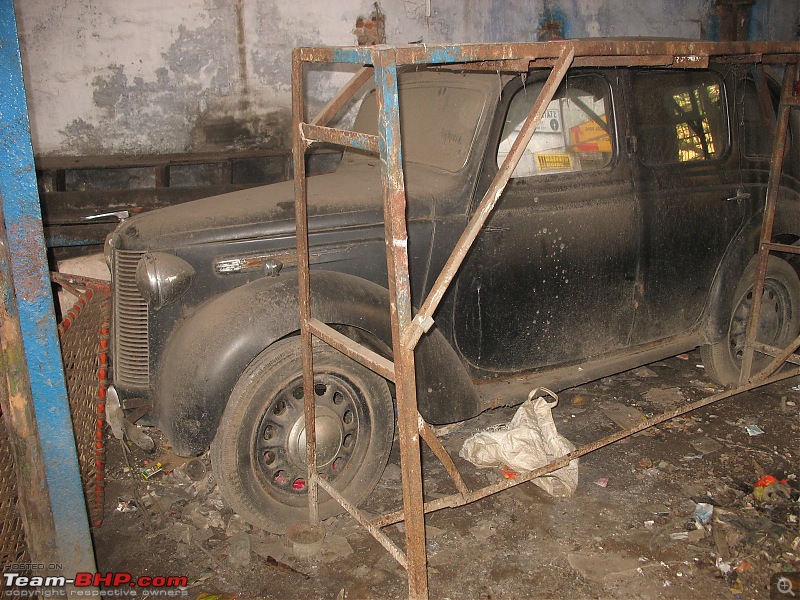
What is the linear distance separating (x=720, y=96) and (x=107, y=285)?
352 cm

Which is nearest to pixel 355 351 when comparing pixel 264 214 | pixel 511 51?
pixel 264 214

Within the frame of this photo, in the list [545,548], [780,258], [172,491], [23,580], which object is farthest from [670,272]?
[23,580]

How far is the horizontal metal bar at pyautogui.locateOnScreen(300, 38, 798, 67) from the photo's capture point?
204 cm

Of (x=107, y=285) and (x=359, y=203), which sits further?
(x=107, y=285)

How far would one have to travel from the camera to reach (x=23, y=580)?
2508mm

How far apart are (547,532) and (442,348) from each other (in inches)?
36.9

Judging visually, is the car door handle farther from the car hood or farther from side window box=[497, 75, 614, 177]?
the car hood

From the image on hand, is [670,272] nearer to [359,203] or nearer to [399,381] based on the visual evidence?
[359,203]

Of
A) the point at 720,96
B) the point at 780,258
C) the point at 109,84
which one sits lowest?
the point at 780,258

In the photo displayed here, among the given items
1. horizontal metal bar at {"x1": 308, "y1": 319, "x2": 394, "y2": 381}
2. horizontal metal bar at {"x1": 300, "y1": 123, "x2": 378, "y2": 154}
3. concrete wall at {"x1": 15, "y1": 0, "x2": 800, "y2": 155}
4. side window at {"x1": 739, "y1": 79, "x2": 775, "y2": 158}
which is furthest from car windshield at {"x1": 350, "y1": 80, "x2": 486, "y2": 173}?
concrete wall at {"x1": 15, "y1": 0, "x2": 800, "y2": 155}

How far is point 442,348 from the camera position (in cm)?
311

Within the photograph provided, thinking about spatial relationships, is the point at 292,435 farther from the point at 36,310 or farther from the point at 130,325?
the point at 36,310

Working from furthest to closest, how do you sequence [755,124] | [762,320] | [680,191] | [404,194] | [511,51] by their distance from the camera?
[762,320], [755,124], [680,191], [511,51], [404,194]

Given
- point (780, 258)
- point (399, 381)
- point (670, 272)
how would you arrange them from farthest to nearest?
point (780, 258)
point (670, 272)
point (399, 381)
